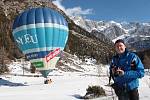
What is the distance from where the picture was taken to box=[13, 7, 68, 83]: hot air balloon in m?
42.0

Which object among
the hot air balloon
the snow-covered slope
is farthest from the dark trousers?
the hot air balloon

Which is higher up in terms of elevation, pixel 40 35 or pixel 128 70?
pixel 40 35

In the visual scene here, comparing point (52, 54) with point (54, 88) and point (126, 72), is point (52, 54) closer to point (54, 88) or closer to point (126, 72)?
point (54, 88)

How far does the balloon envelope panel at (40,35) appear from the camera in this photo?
4197 cm

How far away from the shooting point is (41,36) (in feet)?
138

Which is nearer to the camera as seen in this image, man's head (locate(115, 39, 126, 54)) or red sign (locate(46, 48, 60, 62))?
man's head (locate(115, 39, 126, 54))

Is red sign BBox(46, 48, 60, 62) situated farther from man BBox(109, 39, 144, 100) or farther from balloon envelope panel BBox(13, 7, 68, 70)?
man BBox(109, 39, 144, 100)

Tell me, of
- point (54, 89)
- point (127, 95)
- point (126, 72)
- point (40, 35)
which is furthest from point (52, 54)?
point (126, 72)

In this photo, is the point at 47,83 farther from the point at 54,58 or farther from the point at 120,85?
the point at 120,85

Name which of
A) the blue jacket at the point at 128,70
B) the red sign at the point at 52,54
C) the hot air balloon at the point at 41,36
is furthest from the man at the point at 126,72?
the red sign at the point at 52,54

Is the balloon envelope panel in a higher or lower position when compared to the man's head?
higher

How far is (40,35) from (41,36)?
0.15 meters

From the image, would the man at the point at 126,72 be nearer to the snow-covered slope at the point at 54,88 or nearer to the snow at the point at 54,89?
the snow-covered slope at the point at 54,88

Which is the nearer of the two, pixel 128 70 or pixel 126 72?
pixel 126 72
